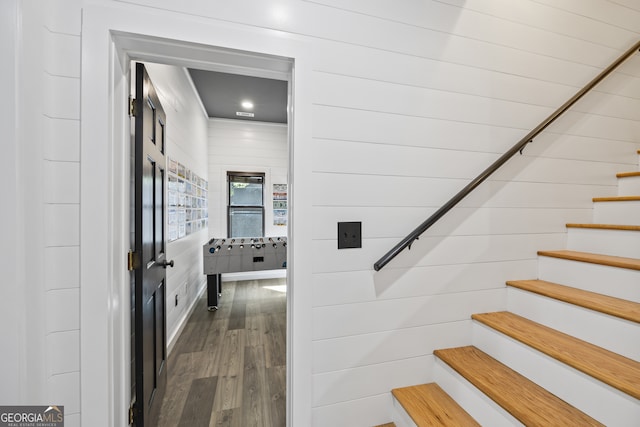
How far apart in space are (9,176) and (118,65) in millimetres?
620

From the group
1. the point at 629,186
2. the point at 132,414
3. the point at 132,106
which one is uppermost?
the point at 132,106

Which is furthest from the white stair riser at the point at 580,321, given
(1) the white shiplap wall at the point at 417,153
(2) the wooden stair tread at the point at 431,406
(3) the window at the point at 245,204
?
(3) the window at the point at 245,204

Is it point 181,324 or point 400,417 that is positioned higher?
point 400,417

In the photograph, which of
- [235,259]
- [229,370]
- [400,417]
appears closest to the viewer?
[400,417]

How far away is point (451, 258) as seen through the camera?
5.05 ft

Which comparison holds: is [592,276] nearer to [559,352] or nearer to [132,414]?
[559,352]

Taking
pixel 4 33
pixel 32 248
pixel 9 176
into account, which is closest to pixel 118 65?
pixel 4 33

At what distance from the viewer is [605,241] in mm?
1609

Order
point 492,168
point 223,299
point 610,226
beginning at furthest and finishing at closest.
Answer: point 223,299 → point 610,226 → point 492,168

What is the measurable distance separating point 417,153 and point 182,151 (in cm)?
295

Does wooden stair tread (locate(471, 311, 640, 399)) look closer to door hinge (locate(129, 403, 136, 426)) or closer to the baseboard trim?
door hinge (locate(129, 403, 136, 426))

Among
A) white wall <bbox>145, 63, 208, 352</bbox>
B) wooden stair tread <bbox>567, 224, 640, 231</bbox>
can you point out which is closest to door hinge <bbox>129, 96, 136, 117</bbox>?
white wall <bbox>145, 63, 208, 352</bbox>

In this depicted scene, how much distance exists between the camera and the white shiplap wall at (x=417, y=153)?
131 centimetres

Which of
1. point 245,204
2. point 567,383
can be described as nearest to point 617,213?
point 567,383
